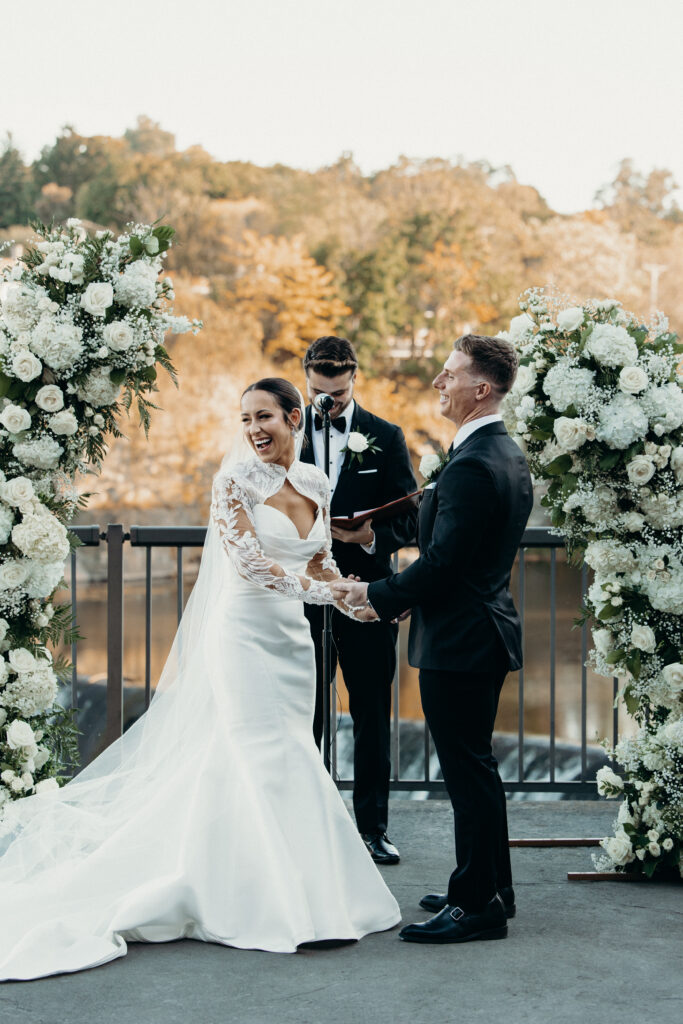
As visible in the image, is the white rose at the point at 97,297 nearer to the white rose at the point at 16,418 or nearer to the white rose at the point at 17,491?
the white rose at the point at 16,418

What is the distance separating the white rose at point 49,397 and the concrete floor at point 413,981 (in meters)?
2.03

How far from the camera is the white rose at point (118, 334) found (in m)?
4.10

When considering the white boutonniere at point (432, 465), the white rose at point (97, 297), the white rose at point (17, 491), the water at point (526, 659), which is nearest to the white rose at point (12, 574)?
the white rose at point (17, 491)

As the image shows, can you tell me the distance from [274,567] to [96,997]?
5.07 ft

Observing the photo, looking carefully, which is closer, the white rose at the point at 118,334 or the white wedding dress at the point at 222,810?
the white wedding dress at the point at 222,810

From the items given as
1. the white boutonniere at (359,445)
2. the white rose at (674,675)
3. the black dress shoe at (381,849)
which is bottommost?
the black dress shoe at (381,849)

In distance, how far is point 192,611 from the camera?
14.3ft

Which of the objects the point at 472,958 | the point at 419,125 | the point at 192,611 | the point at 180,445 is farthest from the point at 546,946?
the point at 419,125

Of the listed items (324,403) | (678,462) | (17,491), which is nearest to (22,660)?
(17,491)

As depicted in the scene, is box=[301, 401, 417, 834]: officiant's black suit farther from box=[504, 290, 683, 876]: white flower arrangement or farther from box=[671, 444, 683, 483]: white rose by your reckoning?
box=[671, 444, 683, 483]: white rose

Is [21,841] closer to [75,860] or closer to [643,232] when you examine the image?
[75,860]

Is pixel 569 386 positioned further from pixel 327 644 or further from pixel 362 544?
pixel 327 644

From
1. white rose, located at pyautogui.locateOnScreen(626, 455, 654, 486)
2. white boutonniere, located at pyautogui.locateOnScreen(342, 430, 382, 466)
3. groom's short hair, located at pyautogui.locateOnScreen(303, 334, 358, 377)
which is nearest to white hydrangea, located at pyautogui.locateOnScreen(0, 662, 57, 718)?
white boutonniere, located at pyautogui.locateOnScreen(342, 430, 382, 466)

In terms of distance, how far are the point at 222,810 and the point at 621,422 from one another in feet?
6.73
